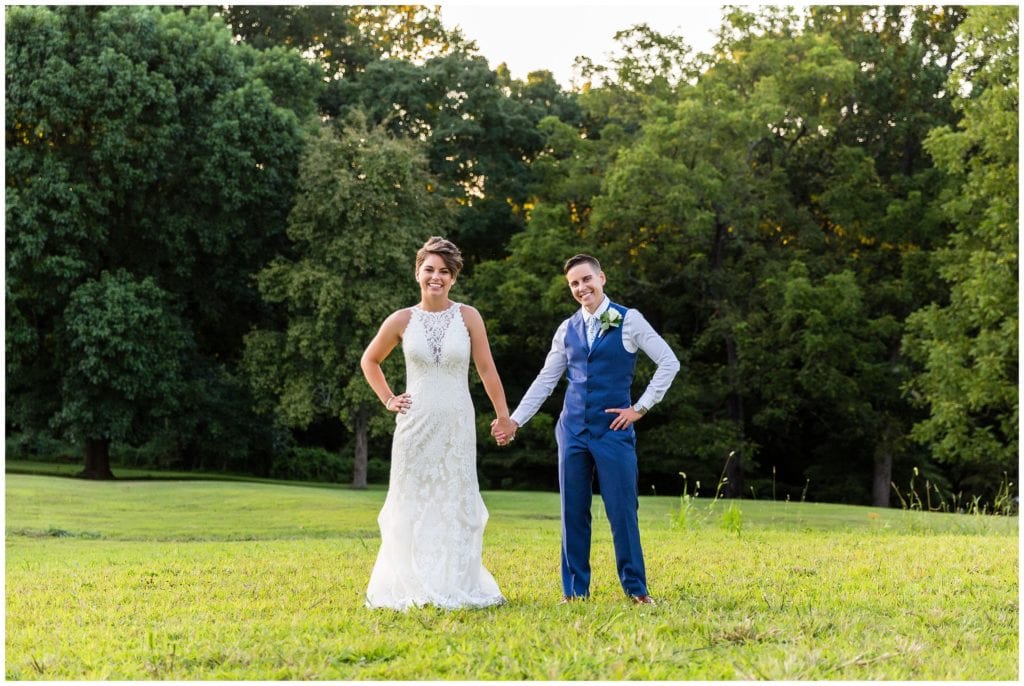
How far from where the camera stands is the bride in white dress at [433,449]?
6938mm

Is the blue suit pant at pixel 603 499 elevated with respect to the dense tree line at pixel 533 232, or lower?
lower

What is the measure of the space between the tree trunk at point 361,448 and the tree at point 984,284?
12738 millimetres

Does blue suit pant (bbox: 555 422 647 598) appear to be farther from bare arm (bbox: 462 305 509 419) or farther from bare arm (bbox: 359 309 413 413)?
bare arm (bbox: 359 309 413 413)

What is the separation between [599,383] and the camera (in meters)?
6.95

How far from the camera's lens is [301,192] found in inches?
1136

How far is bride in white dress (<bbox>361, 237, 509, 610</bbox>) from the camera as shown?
6.94 m

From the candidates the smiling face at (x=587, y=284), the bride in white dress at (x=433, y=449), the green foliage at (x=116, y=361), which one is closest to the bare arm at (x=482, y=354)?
the bride in white dress at (x=433, y=449)

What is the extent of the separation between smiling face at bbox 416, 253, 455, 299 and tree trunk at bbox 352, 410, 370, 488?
20581mm

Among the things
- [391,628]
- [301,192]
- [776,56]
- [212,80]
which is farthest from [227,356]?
[391,628]

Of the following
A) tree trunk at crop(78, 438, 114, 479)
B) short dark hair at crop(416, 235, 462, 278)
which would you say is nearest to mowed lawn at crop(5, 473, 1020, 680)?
short dark hair at crop(416, 235, 462, 278)

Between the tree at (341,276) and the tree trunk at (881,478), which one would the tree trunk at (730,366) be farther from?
the tree at (341,276)

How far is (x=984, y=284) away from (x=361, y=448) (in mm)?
14624

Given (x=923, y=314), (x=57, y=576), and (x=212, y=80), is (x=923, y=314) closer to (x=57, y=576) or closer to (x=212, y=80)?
(x=212, y=80)

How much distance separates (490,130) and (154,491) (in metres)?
16.1
